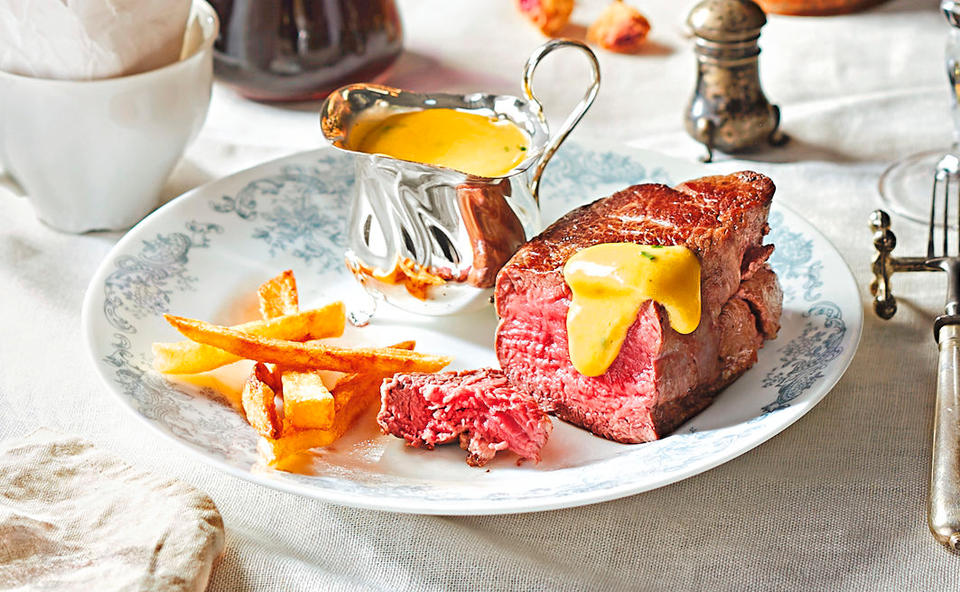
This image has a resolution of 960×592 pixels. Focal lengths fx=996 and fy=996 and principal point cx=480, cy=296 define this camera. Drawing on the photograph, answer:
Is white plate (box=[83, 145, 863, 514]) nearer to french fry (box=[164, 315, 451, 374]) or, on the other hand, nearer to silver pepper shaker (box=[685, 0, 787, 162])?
french fry (box=[164, 315, 451, 374])

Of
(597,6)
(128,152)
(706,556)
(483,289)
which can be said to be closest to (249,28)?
(128,152)

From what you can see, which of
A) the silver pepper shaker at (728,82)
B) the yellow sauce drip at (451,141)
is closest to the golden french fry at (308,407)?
the yellow sauce drip at (451,141)

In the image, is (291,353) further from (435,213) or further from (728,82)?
(728,82)

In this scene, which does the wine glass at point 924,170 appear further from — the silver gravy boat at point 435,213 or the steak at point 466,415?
the steak at point 466,415

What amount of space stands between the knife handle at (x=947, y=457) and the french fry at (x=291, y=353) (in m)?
1.24

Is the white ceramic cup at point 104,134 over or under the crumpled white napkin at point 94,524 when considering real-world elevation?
over

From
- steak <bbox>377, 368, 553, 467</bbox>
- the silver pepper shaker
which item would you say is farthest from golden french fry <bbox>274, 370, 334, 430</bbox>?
the silver pepper shaker

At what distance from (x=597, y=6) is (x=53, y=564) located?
13.3 feet

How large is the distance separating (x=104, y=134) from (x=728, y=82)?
7.44 ft

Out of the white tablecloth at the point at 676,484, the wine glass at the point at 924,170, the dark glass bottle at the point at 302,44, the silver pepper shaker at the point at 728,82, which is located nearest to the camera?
the white tablecloth at the point at 676,484

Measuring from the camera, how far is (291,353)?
245 centimetres

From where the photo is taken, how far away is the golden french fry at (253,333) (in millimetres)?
2543

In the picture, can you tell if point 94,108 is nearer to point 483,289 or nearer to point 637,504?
point 483,289

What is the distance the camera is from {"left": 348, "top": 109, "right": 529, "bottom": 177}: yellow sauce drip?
9.52ft
